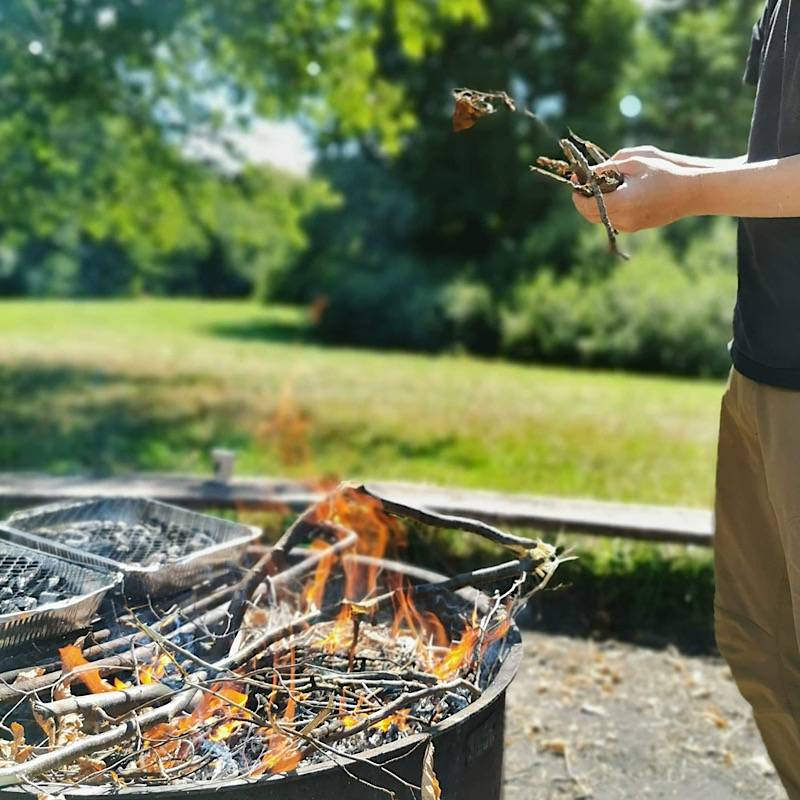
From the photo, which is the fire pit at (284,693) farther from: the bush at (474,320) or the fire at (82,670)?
the bush at (474,320)

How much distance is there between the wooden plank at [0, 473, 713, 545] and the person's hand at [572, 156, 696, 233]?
232 centimetres

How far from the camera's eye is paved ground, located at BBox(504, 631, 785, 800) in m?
2.85

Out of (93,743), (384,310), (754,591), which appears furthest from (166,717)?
(384,310)

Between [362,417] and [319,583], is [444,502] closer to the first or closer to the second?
[319,583]

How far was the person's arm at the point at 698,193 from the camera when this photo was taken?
5.61ft

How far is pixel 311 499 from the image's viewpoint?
162 inches

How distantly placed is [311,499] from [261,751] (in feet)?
7.65

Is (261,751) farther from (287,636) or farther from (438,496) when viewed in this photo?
(438,496)

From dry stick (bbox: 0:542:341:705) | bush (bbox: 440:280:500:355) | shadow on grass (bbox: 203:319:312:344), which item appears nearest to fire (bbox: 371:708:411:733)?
dry stick (bbox: 0:542:341:705)

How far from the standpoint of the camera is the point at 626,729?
3.21m

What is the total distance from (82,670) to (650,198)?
1.46m

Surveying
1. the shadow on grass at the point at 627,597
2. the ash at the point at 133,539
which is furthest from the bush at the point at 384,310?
the ash at the point at 133,539

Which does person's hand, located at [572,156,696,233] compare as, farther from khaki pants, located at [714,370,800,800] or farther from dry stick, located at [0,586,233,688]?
dry stick, located at [0,586,233,688]

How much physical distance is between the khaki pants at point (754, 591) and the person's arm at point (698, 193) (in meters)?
0.48
